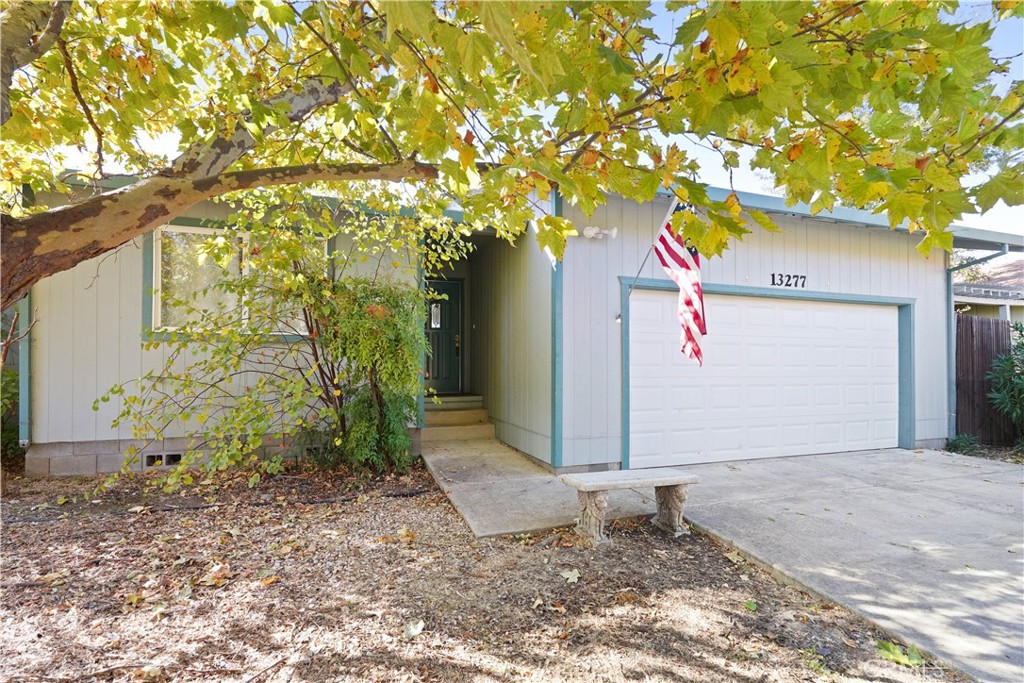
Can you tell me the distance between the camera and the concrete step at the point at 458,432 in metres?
7.02

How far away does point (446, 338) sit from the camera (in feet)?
28.2

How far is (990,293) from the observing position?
35.7 ft

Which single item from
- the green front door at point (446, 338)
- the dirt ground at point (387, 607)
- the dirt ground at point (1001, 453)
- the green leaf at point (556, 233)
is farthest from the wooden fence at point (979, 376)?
the green leaf at point (556, 233)

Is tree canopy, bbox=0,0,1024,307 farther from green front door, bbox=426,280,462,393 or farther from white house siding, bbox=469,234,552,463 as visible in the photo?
green front door, bbox=426,280,462,393

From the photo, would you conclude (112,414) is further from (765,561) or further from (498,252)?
(765,561)

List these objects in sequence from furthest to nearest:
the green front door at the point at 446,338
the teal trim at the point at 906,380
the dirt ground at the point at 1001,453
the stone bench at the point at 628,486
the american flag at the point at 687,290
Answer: the green front door at the point at 446,338
the teal trim at the point at 906,380
the dirt ground at the point at 1001,453
the american flag at the point at 687,290
the stone bench at the point at 628,486

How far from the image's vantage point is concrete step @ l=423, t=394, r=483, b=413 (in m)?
7.60

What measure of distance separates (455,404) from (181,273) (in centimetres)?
396

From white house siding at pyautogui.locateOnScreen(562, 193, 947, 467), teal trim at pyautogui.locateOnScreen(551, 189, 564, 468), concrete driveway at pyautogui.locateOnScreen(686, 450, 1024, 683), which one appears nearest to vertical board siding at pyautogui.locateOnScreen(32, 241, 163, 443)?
teal trim at pyautogui.locateOnScreen(551, 189, 564, 468)

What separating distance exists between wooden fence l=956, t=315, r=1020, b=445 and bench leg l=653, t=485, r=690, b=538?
681 cm

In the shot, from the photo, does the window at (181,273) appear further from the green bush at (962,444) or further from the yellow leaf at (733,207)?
the green bush at (962,444)

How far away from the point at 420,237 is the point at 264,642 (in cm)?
418

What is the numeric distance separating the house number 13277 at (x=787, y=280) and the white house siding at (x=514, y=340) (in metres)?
3.12

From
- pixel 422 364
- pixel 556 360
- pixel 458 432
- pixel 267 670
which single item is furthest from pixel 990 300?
pixel 267 670
